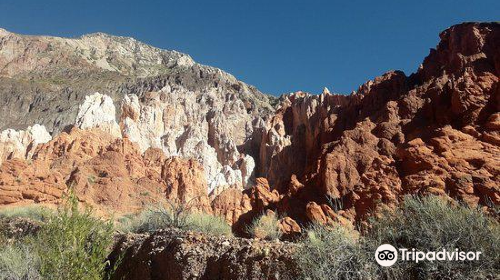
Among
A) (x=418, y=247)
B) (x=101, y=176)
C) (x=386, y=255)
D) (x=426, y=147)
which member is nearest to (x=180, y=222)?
(x=386, y=255)

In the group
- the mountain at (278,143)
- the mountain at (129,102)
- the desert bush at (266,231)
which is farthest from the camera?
the mountain at (129,102)

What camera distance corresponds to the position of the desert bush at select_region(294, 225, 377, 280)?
616 centimetres

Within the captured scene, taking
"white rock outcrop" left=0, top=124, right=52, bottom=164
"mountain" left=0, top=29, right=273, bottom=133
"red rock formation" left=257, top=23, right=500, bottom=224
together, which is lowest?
"red rock formation" left=257, top=23, right=500, bottom=224

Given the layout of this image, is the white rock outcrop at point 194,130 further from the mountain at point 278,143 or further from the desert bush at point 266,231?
the desert bush at point 266,231

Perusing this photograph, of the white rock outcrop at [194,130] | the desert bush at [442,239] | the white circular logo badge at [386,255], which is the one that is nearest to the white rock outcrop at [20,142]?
the white rock outcrop at [194,130]

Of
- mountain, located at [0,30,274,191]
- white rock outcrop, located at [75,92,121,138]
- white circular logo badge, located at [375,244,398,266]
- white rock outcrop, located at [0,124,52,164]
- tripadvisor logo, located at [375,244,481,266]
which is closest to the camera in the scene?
tripadvisor logo, located at [375,244,481,266]

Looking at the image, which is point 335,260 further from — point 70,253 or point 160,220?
point 160,220

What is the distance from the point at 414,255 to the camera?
20.0ft

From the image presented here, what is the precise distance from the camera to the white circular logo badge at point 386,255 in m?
6.14

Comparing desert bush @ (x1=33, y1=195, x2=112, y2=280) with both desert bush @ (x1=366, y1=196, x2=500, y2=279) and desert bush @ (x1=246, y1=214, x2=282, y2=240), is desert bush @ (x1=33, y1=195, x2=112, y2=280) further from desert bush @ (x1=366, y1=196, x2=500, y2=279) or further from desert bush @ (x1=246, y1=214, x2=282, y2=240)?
desert bush @ (x1=246, y1=214, x2=282, y2=240)

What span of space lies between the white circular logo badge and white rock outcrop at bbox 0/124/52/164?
154 ft

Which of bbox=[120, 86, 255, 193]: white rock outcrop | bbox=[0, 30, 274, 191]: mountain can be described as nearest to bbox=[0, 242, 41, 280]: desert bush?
bbox=[120, 86, 255, 193]: white rock outcrop

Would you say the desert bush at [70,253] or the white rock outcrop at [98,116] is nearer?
the desert bush at [70,253]

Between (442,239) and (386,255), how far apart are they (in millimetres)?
837
